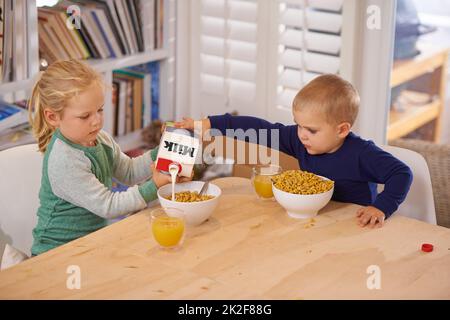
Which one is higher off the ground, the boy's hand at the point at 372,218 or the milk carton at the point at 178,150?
the milk carton at the point at 178,150

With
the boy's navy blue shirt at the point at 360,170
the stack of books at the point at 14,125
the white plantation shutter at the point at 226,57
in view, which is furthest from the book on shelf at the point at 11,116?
the boy's navy blue shirt at the point at 360,170

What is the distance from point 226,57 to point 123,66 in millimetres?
447

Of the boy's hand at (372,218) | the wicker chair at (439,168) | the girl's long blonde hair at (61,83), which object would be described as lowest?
the wicker chair at (439,168)

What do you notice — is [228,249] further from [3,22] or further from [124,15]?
[124,15]

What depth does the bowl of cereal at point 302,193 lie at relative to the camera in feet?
5.75

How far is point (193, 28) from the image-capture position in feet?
10.7

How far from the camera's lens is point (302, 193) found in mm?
1763

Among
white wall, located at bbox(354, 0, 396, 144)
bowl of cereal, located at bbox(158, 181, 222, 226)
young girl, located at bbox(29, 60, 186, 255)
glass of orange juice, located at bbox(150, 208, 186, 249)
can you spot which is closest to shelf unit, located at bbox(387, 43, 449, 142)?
white wall, located at bbox(354, 0, 396, 144)

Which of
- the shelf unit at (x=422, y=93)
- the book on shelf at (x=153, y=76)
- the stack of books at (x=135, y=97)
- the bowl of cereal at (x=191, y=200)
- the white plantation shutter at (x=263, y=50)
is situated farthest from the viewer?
the book on shelf at (x=153, y=76)

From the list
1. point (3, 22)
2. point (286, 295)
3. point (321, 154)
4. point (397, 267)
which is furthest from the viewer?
point (3, 22)

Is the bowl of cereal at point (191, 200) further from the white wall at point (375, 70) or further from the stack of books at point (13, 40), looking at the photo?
the white wall at point (375, 70)

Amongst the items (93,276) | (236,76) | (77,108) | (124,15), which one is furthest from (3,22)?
(93,276)

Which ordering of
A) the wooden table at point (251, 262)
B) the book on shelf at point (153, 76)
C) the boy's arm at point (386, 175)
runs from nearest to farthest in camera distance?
1. the wooden table at point (251, 262)
2. the boy's arm at point (386, 175)
3. the book on shelf at point (153, 76)

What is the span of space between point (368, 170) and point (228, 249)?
52cm
